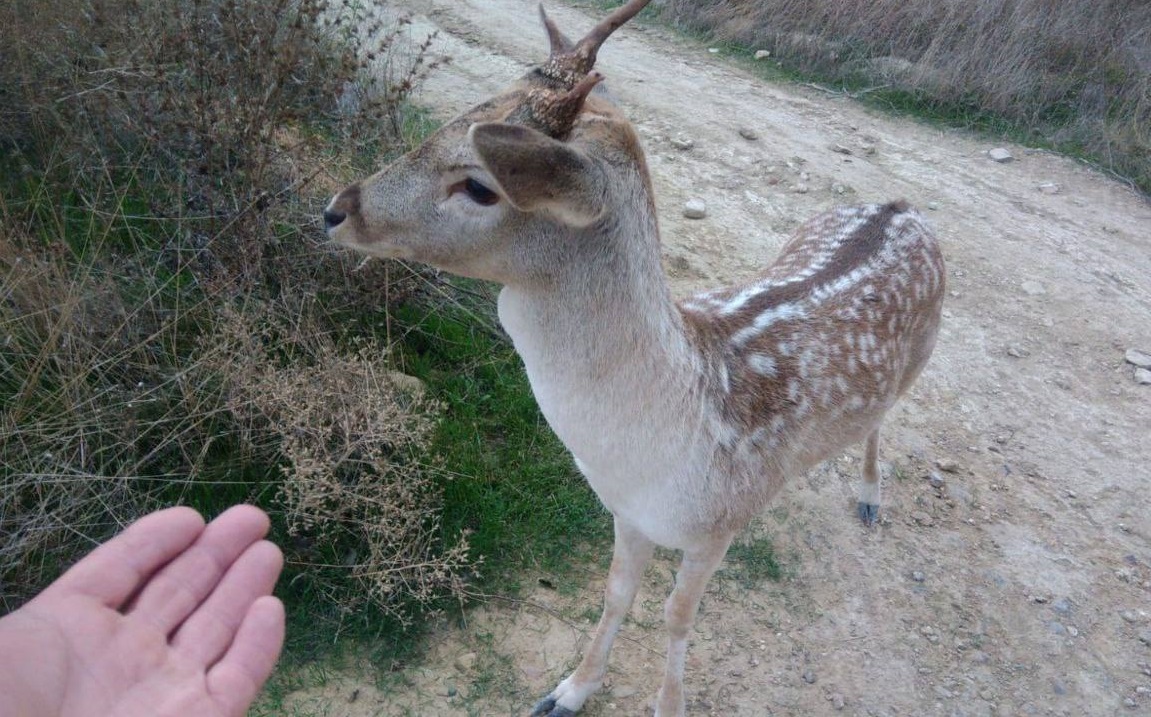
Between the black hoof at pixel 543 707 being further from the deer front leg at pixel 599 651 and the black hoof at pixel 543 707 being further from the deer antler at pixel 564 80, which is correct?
the deer antler at pixel 564 80

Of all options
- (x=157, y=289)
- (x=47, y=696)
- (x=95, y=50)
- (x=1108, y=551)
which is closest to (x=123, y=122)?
(x=95, y=50)

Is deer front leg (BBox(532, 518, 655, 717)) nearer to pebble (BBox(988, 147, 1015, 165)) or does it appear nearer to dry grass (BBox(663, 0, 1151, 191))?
pebble (BBox(988, 147, 1015, 165))

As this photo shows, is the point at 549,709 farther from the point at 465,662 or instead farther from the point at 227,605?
the point at 227,605

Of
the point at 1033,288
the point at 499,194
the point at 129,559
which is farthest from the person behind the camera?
the point at 1033,288

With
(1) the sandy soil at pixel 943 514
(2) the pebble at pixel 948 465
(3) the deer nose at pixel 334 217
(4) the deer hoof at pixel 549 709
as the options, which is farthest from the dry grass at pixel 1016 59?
(3) the deer nose at pixel 334 217

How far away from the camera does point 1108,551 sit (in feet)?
15.1

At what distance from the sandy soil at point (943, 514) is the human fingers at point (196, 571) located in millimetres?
1225

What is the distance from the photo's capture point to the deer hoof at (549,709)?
3.51 meters

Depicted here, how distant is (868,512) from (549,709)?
84.1 inches

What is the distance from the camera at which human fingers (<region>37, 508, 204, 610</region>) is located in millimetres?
2182

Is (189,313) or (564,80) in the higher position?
(564,80)

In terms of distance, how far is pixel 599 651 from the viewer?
3541 millimetres

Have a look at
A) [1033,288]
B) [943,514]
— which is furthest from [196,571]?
[1033,288]

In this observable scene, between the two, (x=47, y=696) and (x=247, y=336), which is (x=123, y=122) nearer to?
(x=247, y=336)
